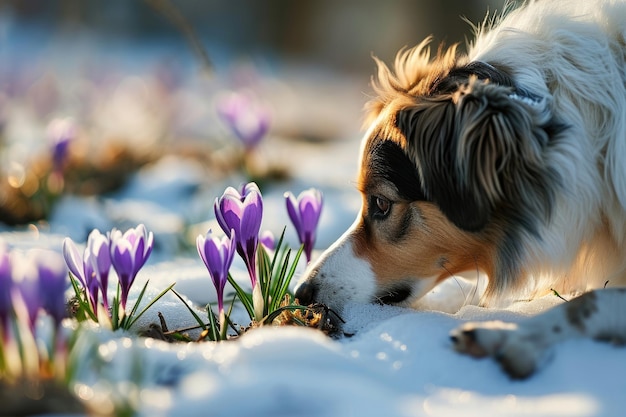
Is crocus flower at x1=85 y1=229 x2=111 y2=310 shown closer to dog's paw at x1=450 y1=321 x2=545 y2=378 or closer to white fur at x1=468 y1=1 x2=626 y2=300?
dog's paw at x1=450 y1=321 x2=545 y2=378

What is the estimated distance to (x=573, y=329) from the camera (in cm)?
255

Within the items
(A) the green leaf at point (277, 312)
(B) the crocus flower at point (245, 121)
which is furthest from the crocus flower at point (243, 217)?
(B) the crocus flower at point (245, 121)

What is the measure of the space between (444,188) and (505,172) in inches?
9.2

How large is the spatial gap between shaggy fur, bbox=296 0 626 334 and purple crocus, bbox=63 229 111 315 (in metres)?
0.84

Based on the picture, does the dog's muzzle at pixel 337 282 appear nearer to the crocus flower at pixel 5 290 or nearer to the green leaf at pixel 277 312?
the green leaf at pixel 277 312

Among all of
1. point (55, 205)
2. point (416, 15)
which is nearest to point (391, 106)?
point (55, 205)

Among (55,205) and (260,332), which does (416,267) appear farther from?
(55,205)

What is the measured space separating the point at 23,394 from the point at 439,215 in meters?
1.77

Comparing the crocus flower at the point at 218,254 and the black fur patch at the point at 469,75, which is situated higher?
the black fur patch at the point at 469,75

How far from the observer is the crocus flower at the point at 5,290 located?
220 centimetres

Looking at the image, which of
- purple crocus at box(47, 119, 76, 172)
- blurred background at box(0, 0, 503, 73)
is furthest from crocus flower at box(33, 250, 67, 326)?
blurred background at box(0, 0, 503, 73)

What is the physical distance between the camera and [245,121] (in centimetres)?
661

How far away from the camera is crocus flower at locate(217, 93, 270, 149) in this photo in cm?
650

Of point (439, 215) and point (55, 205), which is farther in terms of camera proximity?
point (55, 205)
